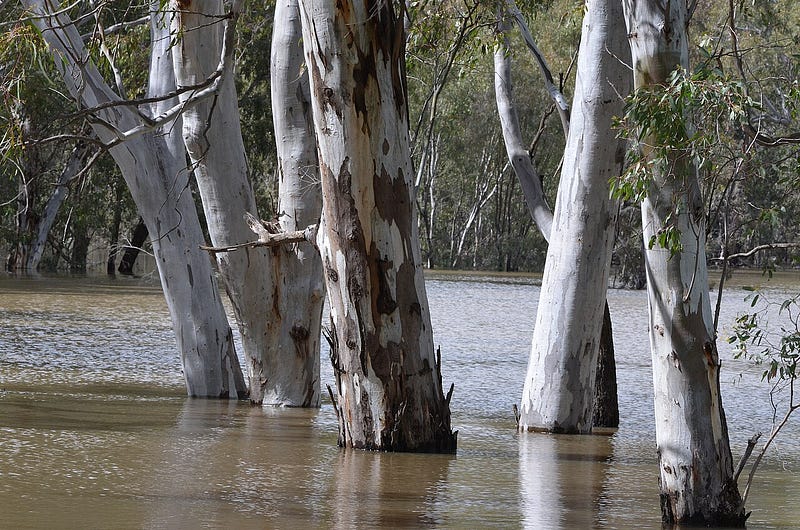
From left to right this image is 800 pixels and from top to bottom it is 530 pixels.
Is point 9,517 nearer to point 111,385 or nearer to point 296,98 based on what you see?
point 296,98

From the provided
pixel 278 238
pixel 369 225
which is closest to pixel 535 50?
pixel 278 238

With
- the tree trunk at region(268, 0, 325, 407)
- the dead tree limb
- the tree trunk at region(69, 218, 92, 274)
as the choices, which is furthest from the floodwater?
the tree trunk at region(69, 218, 92, 274)

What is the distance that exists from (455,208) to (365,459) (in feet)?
149

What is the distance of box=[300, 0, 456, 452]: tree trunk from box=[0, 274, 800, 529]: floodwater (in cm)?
28

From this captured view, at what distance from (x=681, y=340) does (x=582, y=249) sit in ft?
8.17

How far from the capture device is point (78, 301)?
706 inches

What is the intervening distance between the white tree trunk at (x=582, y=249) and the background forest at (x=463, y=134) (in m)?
0.50

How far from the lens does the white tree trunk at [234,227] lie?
306 inches

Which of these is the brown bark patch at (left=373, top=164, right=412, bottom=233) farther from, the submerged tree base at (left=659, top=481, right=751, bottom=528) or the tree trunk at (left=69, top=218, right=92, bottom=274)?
the tree trunk at (left=69, top=218, right=92, bottom=274)

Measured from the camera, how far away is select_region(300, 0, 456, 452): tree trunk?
5.73 m

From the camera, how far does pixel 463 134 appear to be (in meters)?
43.8

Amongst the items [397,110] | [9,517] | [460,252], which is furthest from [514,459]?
[460,252]

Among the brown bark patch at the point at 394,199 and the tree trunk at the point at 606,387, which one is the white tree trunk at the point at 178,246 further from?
the brown bark patch at the point at 394,199

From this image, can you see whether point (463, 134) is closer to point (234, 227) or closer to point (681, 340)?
point (234, 227)
